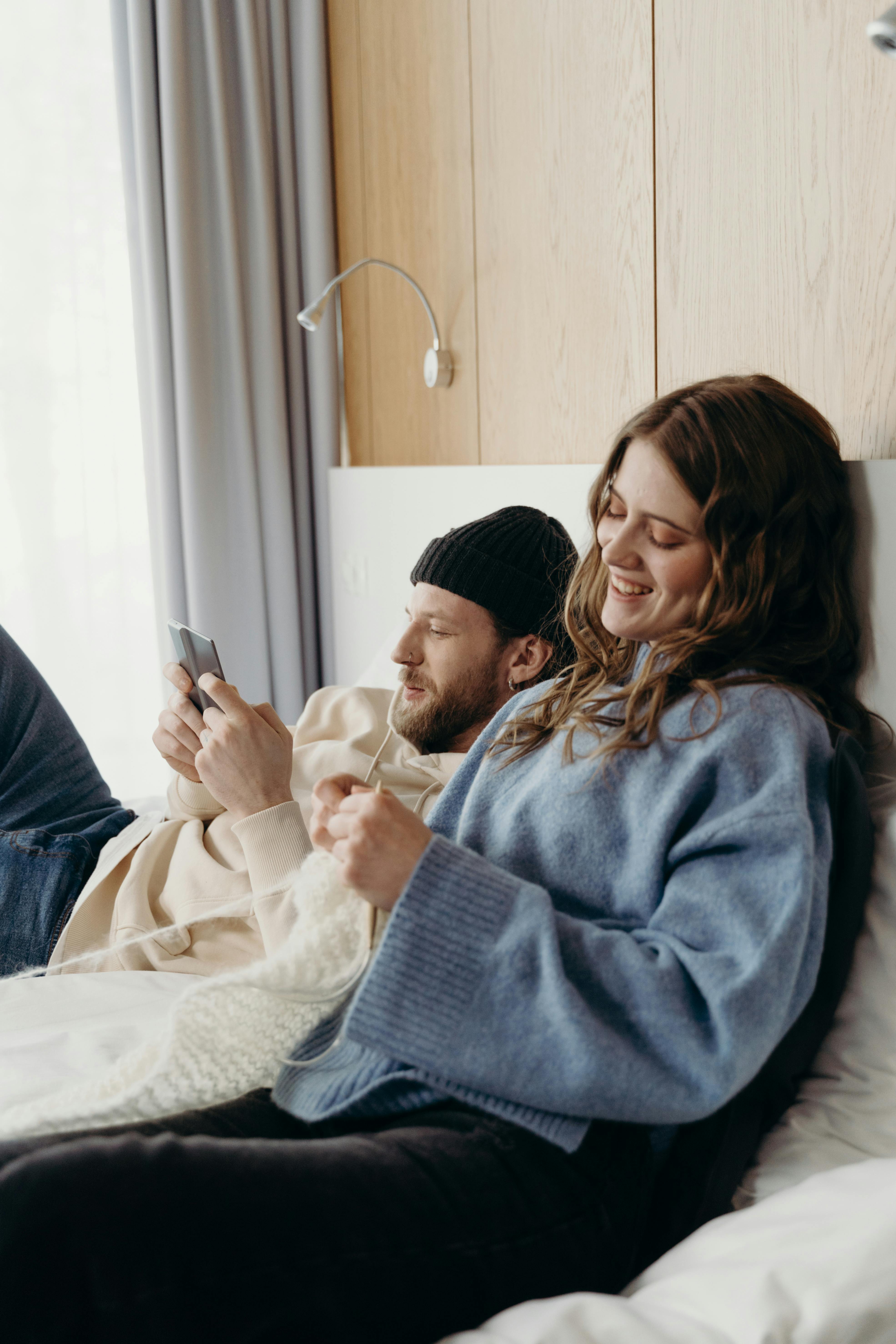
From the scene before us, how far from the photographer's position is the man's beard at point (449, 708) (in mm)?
1597

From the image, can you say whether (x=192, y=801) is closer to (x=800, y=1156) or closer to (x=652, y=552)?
(x=652, y=552)

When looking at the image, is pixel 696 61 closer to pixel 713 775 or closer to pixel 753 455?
pixel 753 455

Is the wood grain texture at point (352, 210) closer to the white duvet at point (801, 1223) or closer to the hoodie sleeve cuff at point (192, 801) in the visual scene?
the hoodie sleeve cuff at point (192, 801)

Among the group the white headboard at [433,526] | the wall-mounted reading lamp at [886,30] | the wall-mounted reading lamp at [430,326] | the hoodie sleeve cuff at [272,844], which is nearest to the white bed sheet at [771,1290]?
the white headboard at [433,526]

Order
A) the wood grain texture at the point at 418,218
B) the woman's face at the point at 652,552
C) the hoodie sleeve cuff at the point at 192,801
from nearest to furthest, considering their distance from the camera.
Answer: the woman's face at the point at 652,552 → the hoodie sleeve cuff at the point at 192,801 → the wood grain texture at the point at 418,218

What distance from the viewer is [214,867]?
4.83 ft

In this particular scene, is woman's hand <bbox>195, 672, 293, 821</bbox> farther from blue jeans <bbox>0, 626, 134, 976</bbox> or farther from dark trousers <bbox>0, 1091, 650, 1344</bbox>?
dark trousers <bbox>0, 1091, 650, 1344</bbox>

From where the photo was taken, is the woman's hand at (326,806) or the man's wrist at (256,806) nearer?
the woman's hand at (326,806)

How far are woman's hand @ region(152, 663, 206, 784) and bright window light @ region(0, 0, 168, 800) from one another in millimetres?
1675

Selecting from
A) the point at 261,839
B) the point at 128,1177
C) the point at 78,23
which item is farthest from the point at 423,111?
the point at 128,1177

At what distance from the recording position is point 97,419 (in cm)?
305

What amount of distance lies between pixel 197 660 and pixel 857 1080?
0.97m

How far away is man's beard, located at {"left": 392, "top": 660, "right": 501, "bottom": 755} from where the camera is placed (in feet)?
5.24

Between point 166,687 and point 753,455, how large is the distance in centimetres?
242
